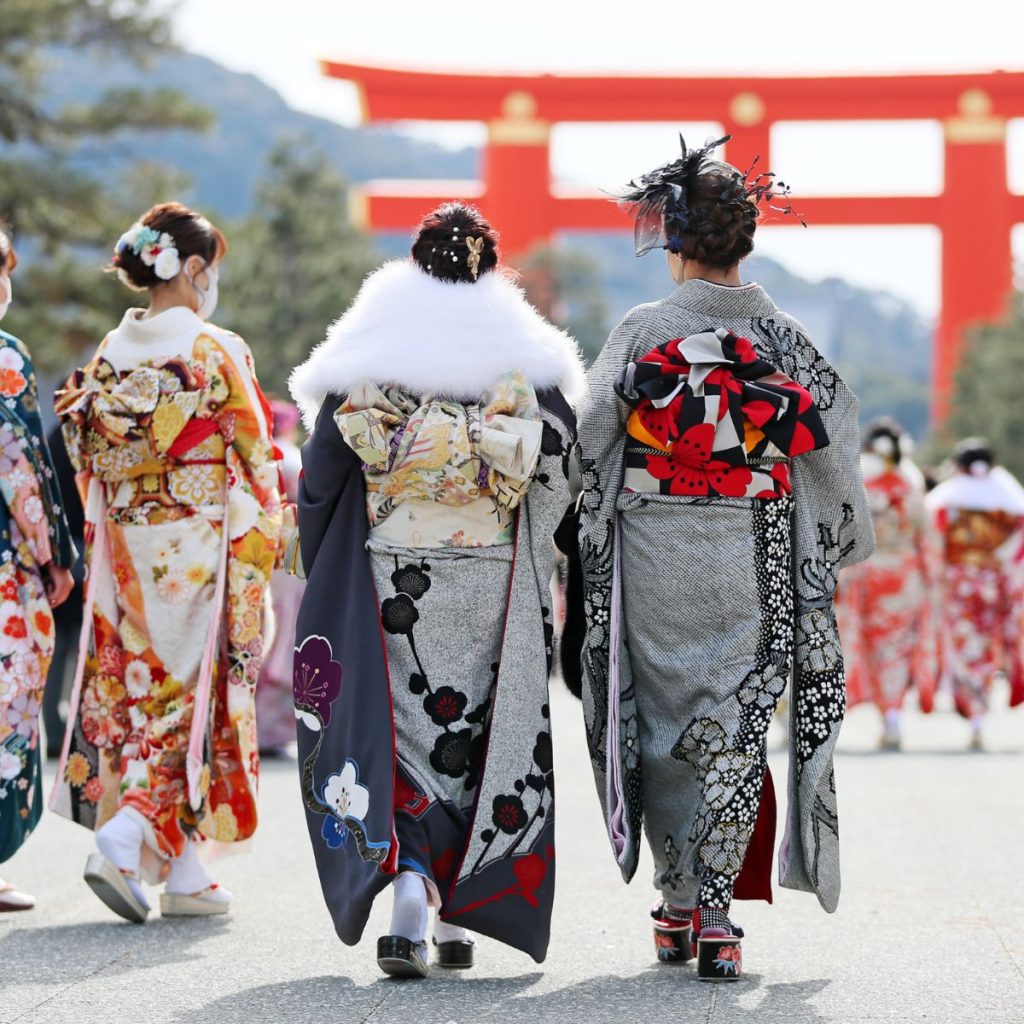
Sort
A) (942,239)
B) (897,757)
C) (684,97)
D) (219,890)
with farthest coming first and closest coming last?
(942,239) < (684,97) < (897,757) < (219,890)

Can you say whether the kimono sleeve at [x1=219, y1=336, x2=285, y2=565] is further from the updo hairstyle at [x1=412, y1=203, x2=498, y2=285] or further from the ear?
the updo hairstyle at [x1=412, y1=203, x2=498, y2=285]

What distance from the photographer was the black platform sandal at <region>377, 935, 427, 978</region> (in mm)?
3734

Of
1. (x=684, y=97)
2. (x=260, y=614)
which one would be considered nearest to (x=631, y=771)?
(x=260, y=614)

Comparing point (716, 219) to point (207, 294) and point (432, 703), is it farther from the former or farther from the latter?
point (207, 294)

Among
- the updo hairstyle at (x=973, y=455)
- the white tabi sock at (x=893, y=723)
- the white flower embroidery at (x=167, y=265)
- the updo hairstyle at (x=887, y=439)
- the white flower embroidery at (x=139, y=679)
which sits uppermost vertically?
the white flower embroidery at (x=167, y=265)

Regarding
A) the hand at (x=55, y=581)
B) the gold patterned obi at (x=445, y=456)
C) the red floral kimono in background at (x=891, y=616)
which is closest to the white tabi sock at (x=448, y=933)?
the gold patterned obi at (x=445, y=456)

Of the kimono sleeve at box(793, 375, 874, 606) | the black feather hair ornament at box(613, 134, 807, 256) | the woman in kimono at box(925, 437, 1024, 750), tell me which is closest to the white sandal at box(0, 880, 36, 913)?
the kimono sleeve at box(793, 375, 874, 606)

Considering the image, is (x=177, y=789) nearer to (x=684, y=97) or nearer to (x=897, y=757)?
(x=897, y=757)

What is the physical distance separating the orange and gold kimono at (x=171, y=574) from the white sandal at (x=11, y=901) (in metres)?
0.24

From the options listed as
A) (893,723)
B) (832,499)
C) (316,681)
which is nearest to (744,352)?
(832,499)

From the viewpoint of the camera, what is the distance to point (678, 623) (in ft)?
13.3

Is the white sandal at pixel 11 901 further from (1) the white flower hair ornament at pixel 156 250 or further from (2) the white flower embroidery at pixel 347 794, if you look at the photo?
(1) the white flower hair ornament at pixel 156 250

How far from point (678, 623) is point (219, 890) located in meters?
1.50

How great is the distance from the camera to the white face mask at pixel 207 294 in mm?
4910
